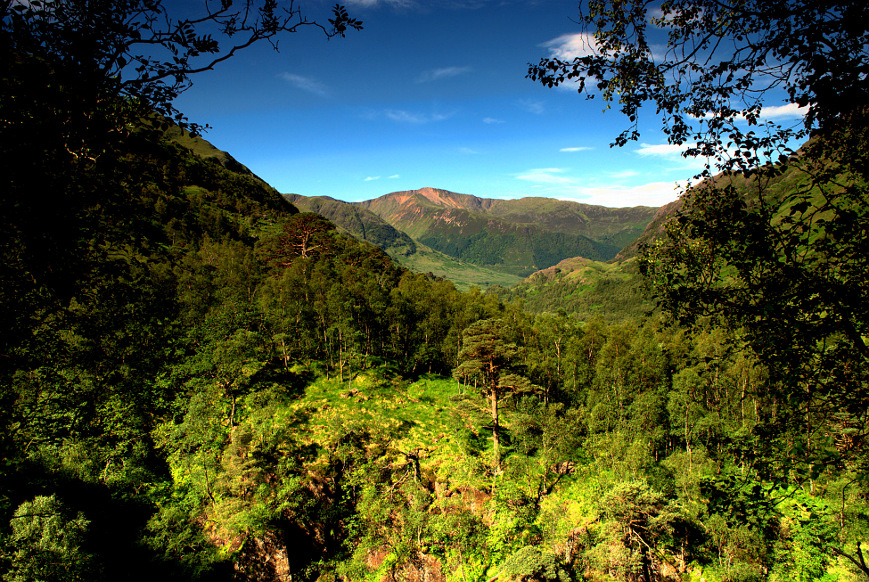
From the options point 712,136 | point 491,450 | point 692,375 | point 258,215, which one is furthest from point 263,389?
point 258,215

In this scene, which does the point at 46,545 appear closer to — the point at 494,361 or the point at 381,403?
the point at 381,403

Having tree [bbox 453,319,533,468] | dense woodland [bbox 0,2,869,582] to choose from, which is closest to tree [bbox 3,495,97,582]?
dense woodland [bbox 0,2,869,582]

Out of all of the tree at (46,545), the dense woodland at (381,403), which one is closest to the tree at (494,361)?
the dense woodland at (381,403)

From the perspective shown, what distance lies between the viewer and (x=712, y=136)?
22.8 feet

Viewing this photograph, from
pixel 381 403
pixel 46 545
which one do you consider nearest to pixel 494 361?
pixel 381 403

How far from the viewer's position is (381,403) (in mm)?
36500

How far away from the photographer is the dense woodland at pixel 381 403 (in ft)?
19.7

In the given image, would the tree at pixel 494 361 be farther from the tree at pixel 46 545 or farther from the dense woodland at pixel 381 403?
the tree at pixel 46 545

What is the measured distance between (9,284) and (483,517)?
2649 cm

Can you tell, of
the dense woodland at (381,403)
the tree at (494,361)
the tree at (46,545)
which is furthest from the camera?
the tree at (494,361)

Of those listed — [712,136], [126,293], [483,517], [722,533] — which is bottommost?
[722,533]

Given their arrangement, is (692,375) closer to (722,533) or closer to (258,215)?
(722,533)

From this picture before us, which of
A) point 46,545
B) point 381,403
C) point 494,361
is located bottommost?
point 381,403

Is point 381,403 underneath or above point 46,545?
underneath
